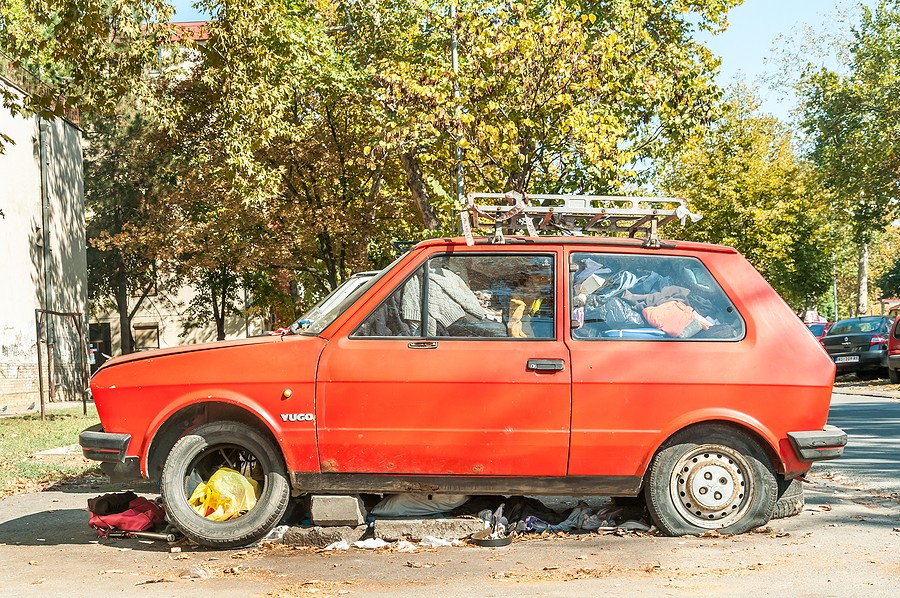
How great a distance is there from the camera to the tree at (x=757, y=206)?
159 ft

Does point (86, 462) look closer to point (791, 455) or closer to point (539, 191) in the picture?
point (791, 455)

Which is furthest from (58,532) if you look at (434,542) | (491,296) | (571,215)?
(571,215)

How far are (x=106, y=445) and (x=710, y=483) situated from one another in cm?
380

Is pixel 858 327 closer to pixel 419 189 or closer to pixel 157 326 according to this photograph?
pixel 419 189

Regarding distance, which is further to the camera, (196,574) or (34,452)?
(34,452)

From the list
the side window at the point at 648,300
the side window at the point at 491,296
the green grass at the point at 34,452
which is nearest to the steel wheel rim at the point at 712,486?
the side window at the point at 648,300

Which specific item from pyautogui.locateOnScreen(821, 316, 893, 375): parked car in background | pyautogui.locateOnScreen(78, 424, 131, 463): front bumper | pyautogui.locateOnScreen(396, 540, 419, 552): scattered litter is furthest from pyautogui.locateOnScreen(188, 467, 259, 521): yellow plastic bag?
pyautogui.locateOnScreen(821, 316, 893, 375): parked car in background

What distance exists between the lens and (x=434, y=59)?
27641mm

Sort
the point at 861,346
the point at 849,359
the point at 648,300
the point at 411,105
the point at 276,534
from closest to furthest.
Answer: the point at 276,534 < the point at 648,300 < the point at 411,105 < the point at 861,346 < the point at 849,359

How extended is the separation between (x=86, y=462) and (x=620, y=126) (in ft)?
45.4

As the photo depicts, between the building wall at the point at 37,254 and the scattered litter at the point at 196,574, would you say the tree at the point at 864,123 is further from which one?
the scattered litter at the point at 196,574

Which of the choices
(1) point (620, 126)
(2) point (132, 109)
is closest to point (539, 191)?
(1) point (620, 126)

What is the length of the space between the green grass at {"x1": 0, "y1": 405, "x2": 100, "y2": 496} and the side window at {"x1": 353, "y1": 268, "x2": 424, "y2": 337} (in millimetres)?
4643

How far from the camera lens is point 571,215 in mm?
7855
